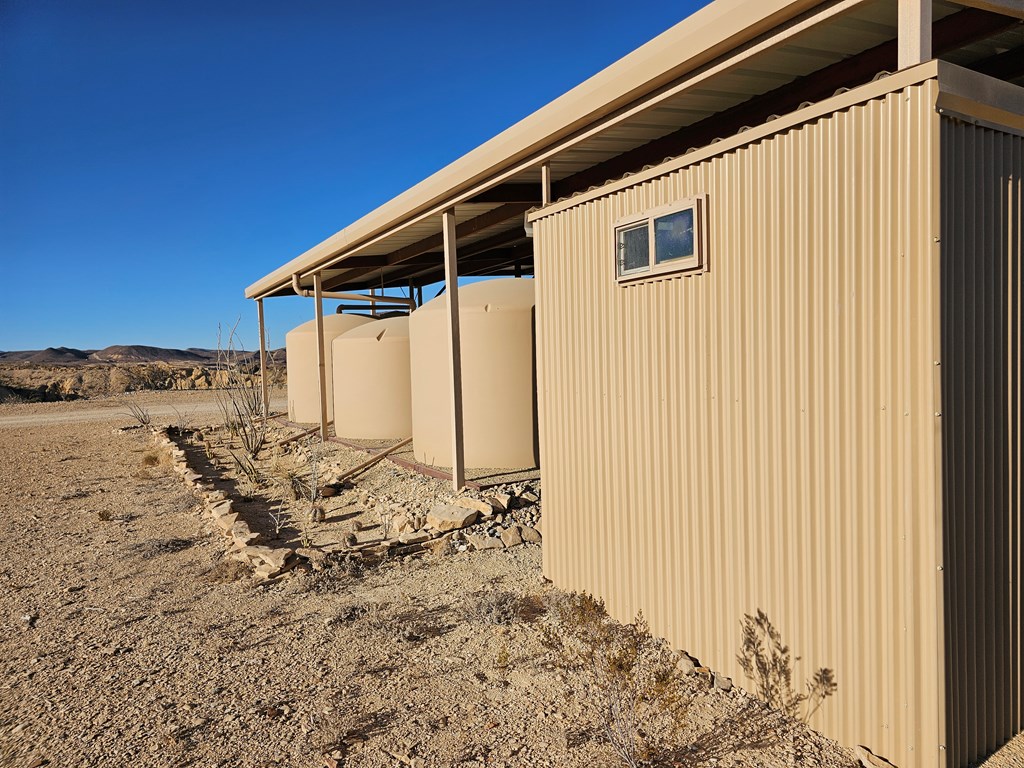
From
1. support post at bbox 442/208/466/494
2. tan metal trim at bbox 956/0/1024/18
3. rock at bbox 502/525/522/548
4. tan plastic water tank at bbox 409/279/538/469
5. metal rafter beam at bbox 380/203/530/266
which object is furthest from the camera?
tan plastic water tank at bbox 409/279/538/469

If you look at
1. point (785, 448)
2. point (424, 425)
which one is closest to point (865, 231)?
point (785, 448)

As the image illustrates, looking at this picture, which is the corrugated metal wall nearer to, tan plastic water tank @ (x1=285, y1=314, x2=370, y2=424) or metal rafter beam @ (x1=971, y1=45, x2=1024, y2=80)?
metal rafter beam @ (x1=971, y1=45, x2=1024, y2=80)

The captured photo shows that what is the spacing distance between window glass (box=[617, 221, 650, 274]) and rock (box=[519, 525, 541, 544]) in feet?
10.9

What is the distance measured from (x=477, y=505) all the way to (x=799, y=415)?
4.43m

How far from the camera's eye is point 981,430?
117 inches

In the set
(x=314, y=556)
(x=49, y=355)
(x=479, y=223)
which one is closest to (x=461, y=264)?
(x=479, y=223)

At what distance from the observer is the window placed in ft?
12.6

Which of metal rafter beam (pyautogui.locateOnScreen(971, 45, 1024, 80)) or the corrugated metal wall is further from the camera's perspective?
metal rafter beam (pyautogui.locateOnScreen(971, 45, 1024, 80))

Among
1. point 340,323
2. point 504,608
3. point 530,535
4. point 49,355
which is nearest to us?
point 504,608

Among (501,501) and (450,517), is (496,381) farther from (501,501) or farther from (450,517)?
(450,517)

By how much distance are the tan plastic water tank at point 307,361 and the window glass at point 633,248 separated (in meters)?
13.0

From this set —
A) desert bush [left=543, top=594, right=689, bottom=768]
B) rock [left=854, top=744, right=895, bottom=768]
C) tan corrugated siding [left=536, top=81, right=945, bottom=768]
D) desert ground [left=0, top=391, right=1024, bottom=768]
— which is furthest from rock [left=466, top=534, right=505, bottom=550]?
rock [left=854, top=744, right=895, bottom=768]

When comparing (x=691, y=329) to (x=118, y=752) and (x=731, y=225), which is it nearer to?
(x=731, y=225)

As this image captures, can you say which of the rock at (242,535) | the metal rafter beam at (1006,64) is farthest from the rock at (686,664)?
the rock at (242,535)
